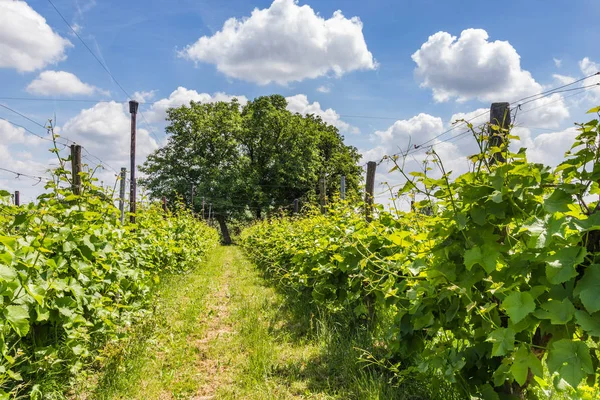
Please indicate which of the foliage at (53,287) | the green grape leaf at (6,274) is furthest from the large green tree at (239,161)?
the green grape leaf at (6,274)

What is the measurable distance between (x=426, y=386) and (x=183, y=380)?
2391mm

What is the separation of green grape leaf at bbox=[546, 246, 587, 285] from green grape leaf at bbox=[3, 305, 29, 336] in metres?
2.83

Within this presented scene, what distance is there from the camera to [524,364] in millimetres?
1602

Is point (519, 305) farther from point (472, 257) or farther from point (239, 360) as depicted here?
point (239, 360)

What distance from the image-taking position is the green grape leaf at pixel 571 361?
1.37m

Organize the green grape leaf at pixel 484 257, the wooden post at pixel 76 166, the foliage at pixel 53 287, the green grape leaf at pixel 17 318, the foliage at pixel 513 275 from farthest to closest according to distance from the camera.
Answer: the wooden post at pixel 76 166
the foliage at pixel 53 287
the green grape leaf at pixel 17 318
the green grape leaf at pixel 484 257
the foliage at pixel 513 275

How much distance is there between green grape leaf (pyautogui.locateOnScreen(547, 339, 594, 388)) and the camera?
4.49 ft

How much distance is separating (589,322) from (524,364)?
0.34m

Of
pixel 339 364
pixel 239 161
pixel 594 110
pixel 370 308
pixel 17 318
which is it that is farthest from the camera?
pixel 239 161

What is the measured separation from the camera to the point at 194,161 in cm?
3319

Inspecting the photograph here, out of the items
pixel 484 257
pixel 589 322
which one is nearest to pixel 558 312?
pixel 589 322

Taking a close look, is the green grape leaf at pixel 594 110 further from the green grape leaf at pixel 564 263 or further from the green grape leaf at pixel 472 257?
the green grape leaf at pixel 472 257

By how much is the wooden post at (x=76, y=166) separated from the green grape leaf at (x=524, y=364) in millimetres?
4270

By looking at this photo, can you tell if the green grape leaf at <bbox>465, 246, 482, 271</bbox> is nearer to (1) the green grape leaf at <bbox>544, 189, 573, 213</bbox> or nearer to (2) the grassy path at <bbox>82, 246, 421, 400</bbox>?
(1) the green grape leaf at <bbox>544, 189, 573, 213</bbox>
